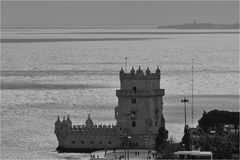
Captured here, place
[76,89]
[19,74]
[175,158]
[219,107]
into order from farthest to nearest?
[19,74] → [76,89] → [219,107] → [175,158]

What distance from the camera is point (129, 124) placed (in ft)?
276

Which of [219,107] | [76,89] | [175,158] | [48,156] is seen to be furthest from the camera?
[76,89]

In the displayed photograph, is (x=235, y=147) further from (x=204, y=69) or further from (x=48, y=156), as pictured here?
(x=204, y=69)

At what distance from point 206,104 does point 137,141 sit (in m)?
34.6

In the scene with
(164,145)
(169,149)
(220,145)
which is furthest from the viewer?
(164,145)

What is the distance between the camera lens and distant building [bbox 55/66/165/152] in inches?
3270

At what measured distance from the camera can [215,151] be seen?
63.3 m

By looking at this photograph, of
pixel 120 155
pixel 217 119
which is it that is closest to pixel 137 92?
pixel 217 119

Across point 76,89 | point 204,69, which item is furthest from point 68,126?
point 204,69

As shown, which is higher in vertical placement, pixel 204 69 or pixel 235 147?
pixel 204 69

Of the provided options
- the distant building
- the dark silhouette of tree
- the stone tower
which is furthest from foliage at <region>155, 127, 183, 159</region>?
the stone tower

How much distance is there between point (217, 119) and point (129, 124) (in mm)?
6188

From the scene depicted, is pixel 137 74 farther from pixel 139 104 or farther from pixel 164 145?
pixel 164 145

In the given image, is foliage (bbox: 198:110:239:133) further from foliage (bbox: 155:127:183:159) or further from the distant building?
foliage (bbox: 155:127:183:159)
